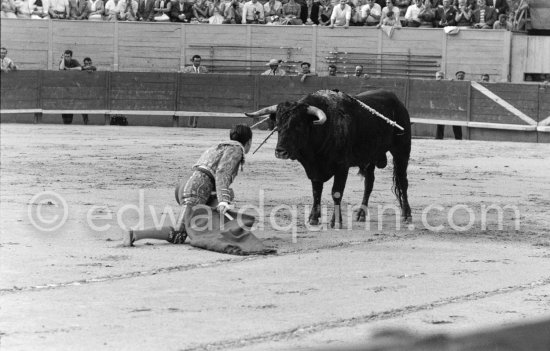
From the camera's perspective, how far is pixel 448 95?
2150 centimetres

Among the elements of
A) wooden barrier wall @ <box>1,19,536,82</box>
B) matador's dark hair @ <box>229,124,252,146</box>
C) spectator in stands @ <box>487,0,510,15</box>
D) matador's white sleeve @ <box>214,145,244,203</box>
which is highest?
spectator in stands @ <box>487,0,510,15</box>

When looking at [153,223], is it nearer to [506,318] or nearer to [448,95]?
[506,318]

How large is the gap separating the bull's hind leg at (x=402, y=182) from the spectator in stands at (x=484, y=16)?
511 inches

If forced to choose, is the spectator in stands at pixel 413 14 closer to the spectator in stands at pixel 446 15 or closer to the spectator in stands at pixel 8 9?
the spectator in stands at pixel 446 15

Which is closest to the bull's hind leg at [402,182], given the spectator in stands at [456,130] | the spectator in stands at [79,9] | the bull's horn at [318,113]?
the bull's horn at [318,113]

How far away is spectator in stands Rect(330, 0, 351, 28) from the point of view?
76.4 ft

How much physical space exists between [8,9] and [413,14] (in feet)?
29.5

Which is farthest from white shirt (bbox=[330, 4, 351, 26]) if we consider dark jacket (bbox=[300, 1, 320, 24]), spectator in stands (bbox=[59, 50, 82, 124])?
spectator in stands (bbox=[59, 50, 82, 124])

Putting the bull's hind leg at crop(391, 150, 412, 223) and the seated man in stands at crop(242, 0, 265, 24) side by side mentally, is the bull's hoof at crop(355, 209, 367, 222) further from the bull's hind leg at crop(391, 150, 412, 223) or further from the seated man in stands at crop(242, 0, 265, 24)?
the seated man in stands at crop(242, 0, 265, 24)

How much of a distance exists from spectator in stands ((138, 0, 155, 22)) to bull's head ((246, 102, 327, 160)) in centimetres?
1622

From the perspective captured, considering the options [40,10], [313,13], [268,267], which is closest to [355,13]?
[313,13]

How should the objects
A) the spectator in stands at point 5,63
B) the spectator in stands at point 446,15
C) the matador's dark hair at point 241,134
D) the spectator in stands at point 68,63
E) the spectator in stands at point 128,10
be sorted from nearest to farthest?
the matador's dark hair at point 241,134, the spectator in stands at point 446,15, the spectator in stands at point 5,63, the spectator in stands at point 68,63, the spectator in stands at point 128,10

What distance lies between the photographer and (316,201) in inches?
367

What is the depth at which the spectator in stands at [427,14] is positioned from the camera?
22.8 metres
